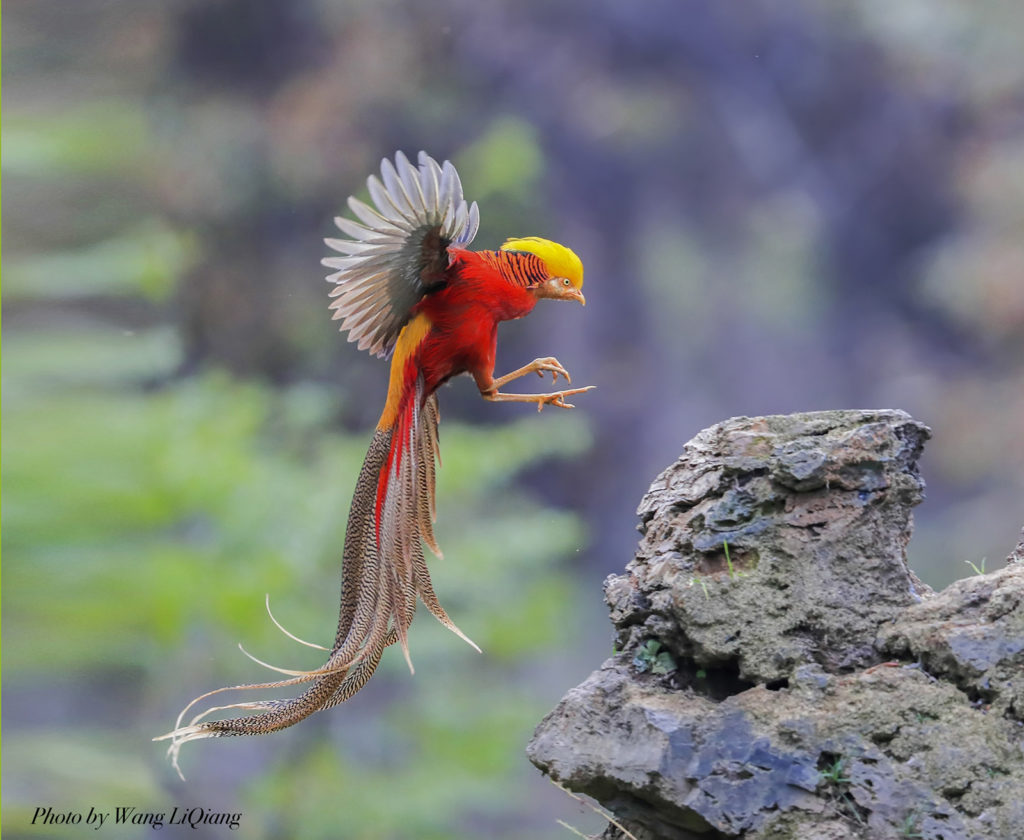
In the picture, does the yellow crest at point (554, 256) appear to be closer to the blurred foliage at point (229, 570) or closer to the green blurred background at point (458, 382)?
the green blurred background at point (458, 382)

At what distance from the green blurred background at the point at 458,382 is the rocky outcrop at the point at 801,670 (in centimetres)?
134

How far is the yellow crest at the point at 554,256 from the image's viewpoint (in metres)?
1.39

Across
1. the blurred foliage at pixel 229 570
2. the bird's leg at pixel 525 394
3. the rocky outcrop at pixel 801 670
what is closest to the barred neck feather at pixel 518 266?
the bird's leg at pixel 525 394

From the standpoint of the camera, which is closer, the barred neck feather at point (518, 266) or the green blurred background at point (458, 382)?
the barred neck feather at point (518, 266)

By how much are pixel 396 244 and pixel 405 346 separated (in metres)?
0.15

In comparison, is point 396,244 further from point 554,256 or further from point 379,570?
point 379,570

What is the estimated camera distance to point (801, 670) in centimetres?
107

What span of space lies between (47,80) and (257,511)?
1.18 meters

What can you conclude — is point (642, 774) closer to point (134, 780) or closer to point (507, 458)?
point (507, 458)

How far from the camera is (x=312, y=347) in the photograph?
2.52m

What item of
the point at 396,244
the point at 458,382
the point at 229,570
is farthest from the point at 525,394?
the point at 229,570

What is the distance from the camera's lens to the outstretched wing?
1.22 meters

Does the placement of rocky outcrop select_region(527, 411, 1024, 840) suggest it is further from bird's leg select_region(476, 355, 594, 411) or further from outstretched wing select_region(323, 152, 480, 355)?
outstretched wing select_region(323, 152, 480, 355)

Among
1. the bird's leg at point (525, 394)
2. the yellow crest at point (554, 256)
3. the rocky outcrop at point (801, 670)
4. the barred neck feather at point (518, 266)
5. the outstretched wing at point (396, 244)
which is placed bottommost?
the rocky outcrop at point (801, 670)
